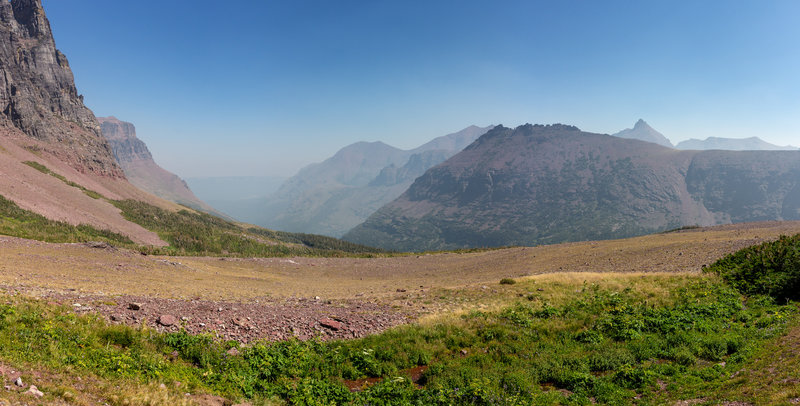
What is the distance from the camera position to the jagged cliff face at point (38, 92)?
147875mm

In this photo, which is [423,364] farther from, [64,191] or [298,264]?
[64,191]

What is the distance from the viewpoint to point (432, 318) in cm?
1895

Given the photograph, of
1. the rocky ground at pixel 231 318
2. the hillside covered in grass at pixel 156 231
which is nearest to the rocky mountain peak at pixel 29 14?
the hillside covered in grass at pixel 156 231

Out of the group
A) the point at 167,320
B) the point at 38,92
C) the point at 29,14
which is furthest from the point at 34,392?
the point at 29,14

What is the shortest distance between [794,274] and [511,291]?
52.9 ft

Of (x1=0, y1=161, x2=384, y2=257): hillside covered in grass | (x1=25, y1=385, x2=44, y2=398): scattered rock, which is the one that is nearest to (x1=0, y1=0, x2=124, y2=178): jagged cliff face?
(x1=0, y1=161, x2=384, y2=257): hillside covered in grass

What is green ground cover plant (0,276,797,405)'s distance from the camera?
1038 centimetres

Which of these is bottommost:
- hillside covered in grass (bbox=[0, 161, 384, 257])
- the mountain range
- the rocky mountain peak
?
hillside covered in grass (bbox=[0, 161, 384, 257])

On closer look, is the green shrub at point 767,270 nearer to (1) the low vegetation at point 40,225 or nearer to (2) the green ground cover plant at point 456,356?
(2) the green ground cover plant at point 456,356

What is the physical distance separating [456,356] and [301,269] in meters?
47.4

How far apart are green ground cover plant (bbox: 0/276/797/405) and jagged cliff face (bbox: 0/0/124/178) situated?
190 meters

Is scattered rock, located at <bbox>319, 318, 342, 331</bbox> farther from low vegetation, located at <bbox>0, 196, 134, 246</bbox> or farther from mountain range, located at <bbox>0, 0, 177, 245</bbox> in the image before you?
mountain range, located at <bbox>0, 0, 177, 245</bbox>

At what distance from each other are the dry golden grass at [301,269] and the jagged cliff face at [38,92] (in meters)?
157

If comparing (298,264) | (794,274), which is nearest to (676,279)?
(794,274)
